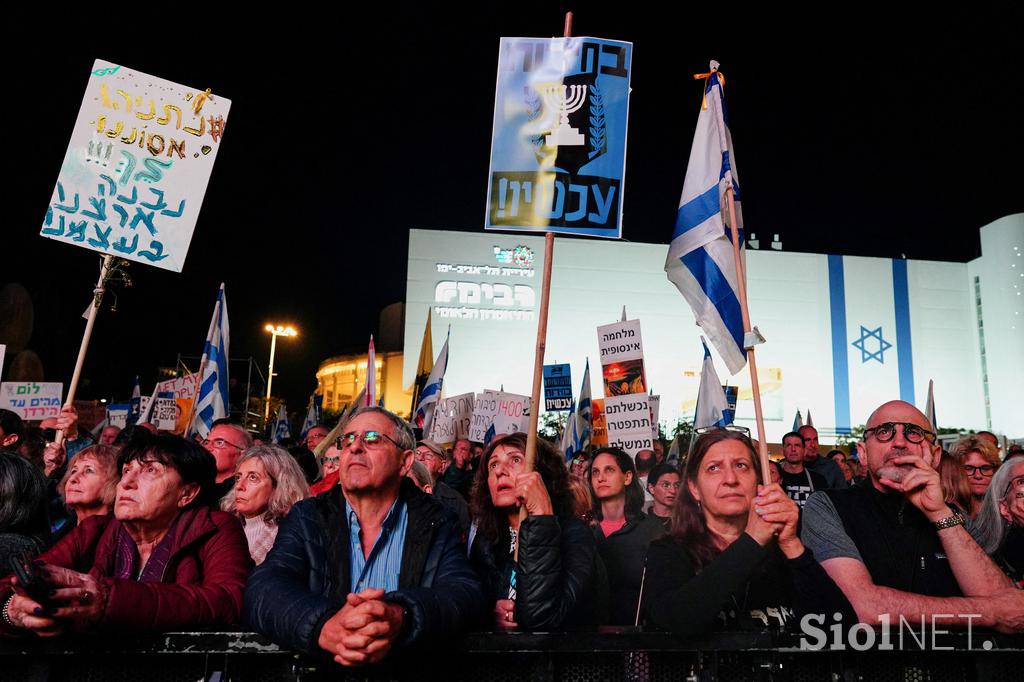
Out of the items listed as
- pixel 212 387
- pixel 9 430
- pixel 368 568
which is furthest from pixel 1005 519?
pixel 212 387

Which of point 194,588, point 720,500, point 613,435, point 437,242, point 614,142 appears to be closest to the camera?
point 194,588

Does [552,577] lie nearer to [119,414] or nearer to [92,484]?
[92,484]

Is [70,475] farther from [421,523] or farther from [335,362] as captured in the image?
[335,362]

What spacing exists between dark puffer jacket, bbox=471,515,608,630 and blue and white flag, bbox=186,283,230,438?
21.6 feet

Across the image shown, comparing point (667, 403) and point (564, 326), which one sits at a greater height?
point (564, 326)

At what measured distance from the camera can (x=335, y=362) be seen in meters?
66.4

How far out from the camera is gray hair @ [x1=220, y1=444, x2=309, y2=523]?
174 inches

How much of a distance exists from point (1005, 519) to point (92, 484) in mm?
4955

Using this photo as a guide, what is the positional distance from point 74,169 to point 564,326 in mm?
38939

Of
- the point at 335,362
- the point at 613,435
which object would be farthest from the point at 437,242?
the point at 613,435

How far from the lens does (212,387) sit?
9.07m

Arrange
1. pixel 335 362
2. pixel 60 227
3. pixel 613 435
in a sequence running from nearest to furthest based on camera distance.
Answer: pixel 60 227, pixel 613 435, pixel 335 362

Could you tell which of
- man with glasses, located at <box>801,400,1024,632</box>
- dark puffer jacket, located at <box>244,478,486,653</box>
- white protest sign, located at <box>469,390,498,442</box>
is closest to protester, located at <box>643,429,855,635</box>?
man with glasses, located at <box>801,400,1024,632</box>

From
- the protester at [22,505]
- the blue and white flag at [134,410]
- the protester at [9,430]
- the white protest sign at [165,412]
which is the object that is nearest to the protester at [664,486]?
the protester at [22,505]
